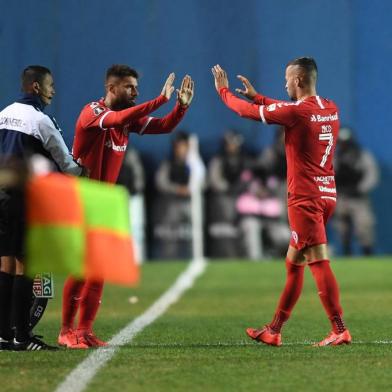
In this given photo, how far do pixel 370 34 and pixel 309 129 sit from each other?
50.3ft

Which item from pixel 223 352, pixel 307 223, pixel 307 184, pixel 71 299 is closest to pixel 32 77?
pixel 71 299

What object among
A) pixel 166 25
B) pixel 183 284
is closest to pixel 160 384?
pixel 183 284

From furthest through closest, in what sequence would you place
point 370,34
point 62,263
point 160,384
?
1. point 370,34
2. point 160,384
3. point 62,263

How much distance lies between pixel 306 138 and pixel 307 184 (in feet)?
1.10

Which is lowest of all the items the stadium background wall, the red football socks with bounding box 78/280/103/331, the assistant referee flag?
the red football socks with bounding box 78/280/103/331

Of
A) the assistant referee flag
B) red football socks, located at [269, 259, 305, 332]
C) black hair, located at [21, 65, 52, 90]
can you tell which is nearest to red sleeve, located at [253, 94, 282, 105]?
red football socks, located at [269, 259, 305, 332]

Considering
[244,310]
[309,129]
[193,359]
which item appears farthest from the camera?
[244,310]

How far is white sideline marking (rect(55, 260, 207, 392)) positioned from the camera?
22.9 feet

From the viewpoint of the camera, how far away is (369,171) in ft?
72.9

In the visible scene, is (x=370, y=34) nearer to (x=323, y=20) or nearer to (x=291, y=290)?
(x=323, y=20)

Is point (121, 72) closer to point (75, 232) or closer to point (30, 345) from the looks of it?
point (30, 345)

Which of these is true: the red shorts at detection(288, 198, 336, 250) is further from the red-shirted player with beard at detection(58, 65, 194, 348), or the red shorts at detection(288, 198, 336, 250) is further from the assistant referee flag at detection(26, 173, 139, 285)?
the assistant referee flag at detection(26, 173, 139, 285)

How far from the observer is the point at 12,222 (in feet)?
27.5

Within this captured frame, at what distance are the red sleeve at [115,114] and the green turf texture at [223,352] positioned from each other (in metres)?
1.61
